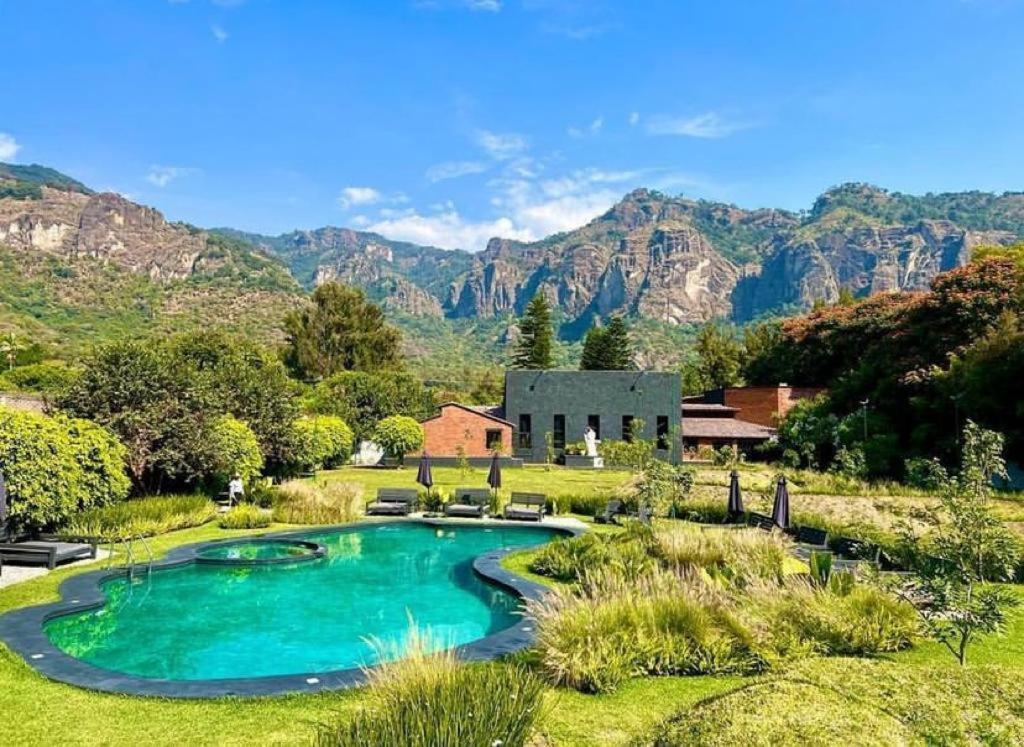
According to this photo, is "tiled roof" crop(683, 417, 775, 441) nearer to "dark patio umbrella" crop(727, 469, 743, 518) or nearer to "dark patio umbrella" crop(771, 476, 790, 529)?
"dark patio umbrella" crop(727, 469, 743, 518)

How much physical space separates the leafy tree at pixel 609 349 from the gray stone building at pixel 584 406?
2105 cm

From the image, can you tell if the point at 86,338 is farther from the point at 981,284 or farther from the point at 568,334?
the point at 568,334

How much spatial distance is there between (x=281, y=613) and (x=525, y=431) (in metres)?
26.4

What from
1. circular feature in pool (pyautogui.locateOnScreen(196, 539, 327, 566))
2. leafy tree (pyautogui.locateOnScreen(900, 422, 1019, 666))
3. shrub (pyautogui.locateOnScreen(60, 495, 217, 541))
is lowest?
circular feature in pool (pyautogui.locateOnScreen(196, 539, 327, 566))

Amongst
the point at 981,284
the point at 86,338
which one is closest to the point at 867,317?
the point at 981,284

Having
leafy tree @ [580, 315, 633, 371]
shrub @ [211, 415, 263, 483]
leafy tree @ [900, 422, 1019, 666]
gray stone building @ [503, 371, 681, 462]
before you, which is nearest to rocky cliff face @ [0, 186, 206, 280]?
leafy tree @ [580, 315, 633, 371]

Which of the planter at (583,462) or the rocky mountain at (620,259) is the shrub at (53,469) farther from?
the rocky mountain at (620,259)

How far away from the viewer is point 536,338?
57.4 meters

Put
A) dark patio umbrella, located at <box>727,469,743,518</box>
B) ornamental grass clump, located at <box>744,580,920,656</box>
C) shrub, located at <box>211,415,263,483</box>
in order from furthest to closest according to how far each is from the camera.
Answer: shrub, located at <box>211,415,263,483</box>
dark patio umbrella, located at <box>727,469,743,518</box>
ornamental grass clump, located at <box>744,580,920,656</box>

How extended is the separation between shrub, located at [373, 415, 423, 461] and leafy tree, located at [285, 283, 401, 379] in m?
23.1

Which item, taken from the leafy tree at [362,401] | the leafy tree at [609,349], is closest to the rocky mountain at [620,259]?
the leafy tree at [609,349]

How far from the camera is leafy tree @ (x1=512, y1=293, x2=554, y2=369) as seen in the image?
57125 mm

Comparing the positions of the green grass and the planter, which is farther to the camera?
the planter

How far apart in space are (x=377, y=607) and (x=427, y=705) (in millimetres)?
6447
